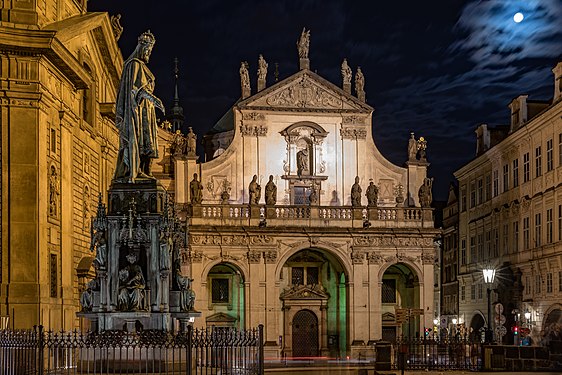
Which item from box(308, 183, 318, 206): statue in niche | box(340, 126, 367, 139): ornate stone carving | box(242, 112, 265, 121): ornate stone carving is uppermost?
box(242, 112, 265, 121): ornate stone carving

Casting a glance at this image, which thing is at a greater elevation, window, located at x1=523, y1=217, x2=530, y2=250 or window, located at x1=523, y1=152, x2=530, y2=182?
window, located at x1=523, y1=152, x2=530, y2=182

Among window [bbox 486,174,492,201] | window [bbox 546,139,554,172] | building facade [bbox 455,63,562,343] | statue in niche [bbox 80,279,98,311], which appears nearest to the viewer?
statue in niche [bbox 80,279,98,311]

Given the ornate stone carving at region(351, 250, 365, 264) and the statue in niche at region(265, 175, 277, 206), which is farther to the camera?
the ornate stone carving at region(351, 250, 365, 264)

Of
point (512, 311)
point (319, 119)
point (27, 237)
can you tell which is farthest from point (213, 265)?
point (27, 237)

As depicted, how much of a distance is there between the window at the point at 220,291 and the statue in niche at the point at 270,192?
243 inches

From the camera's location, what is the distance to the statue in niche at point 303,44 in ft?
190

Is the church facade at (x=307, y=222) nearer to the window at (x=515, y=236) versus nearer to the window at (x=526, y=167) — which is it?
the window at (x=515, y=236)

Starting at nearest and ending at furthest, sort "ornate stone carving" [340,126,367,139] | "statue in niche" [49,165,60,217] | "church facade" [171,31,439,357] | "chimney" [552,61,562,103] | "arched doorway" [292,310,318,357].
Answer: "statue in niche" [49,165,60,217], "chimney" [552,61,562,103], "church facade" [171,31,439,357], "ornate stone carving" [340,126,367,139], "arched doorway" [292,310,318,357]

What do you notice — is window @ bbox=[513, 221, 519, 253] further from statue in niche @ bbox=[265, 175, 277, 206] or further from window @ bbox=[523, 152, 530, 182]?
statue in niche @ bbox=[265, 175, 277, 206]

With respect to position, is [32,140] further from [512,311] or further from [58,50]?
[512,311]

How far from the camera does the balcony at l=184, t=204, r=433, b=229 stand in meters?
54.3

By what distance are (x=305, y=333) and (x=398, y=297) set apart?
20.4 ft

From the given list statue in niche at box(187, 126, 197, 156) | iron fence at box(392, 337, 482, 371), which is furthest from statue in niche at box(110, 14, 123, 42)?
iron fence at box(392, 337, 482, 371)

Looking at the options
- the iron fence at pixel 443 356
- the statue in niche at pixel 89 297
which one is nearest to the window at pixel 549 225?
the iron fence at pixel 443 356
